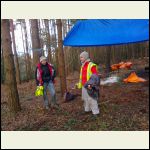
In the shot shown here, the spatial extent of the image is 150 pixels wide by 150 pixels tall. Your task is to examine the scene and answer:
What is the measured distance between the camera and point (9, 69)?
7.29 meters

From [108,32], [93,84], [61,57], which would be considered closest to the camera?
[93,84]

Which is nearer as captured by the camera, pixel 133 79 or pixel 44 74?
pixel 44 74

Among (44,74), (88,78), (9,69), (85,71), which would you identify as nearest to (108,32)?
(85,71)

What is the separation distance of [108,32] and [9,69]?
8.93 feet

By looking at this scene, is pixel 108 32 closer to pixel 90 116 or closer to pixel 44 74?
pixel 44 74

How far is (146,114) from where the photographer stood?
6344 millimetres

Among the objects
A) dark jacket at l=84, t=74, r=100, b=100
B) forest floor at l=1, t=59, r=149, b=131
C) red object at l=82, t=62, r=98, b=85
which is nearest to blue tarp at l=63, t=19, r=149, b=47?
red object at l=82, t=62, r=98, b=85

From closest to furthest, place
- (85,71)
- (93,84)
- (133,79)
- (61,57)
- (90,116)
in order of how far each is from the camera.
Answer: (93,84)
(85,71)
(90,116)
(61,57)
(133,79)

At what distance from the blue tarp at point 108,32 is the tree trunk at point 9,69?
4.94 feet

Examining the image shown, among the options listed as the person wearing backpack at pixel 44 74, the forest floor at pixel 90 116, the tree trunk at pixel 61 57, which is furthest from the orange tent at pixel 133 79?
the person wearing backpack at pixel 44 74

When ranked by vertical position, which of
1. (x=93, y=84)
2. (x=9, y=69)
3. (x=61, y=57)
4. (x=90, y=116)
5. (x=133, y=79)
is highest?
(x=61, y=57)

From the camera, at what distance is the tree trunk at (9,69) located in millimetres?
7117

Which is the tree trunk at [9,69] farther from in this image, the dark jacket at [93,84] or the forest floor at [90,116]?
the dark jacket at [93,84]

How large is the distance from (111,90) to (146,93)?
1279mm
